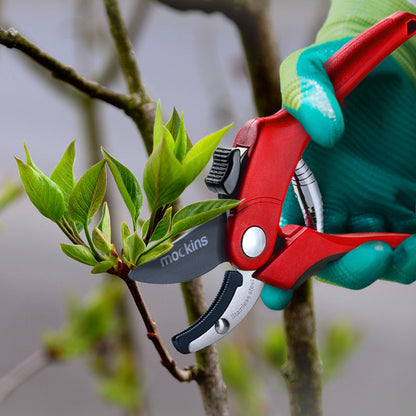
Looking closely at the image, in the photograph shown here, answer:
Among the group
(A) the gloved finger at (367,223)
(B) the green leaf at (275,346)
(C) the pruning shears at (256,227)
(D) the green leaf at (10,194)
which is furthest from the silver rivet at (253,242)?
(B) the green leaf at (275,346)

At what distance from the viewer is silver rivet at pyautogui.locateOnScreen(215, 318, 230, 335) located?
0.26 m

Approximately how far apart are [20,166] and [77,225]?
1.6 inches

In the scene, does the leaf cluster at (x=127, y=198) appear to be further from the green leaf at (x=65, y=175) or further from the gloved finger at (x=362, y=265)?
the gloved finger at (x=362, y=265)

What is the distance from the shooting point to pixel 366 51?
0.27 meters

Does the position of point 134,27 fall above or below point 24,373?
above

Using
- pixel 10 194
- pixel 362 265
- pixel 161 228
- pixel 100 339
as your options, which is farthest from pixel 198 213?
pixel 100 339

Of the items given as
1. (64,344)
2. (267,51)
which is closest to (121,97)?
(267,51)

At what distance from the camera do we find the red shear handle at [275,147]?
0.26m

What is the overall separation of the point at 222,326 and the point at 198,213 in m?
0.07

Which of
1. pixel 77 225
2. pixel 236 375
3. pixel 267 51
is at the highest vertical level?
pixel 267 51

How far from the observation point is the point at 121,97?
13.1 inches

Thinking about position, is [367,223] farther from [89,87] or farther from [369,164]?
[89,87]

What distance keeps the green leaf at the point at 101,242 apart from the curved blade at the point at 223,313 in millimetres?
60

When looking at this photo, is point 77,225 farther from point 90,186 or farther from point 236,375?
point 236,375
